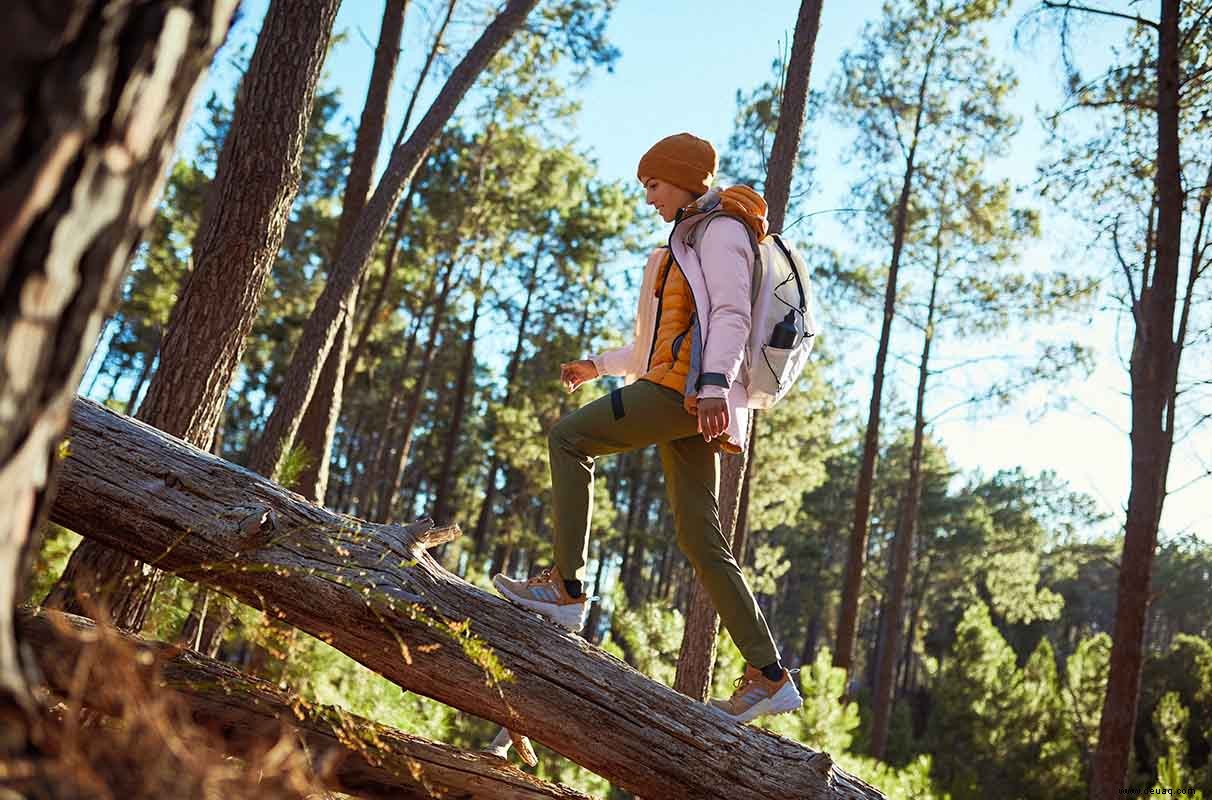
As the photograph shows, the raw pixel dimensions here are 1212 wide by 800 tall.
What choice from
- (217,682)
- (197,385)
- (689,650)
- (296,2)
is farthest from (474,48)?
(217,682)

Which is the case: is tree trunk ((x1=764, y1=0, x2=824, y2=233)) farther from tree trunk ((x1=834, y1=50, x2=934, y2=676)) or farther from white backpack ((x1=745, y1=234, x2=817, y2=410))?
tree trunk ((x1=834, y1=50, x2=934, y2=676))

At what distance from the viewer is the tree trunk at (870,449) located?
Answer: 14.0m

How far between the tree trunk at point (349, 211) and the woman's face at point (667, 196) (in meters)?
4.39

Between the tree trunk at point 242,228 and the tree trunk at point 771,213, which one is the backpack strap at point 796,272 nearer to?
the tree trunk at point 242,228

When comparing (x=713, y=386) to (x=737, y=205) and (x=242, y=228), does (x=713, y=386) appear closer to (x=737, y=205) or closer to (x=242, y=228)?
(x=737, y=205)

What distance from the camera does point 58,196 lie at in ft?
3.26

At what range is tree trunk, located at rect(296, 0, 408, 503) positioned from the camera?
7.78 m

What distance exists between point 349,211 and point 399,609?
20.5 feet

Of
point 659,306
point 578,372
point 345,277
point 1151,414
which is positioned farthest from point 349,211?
point 1151,414

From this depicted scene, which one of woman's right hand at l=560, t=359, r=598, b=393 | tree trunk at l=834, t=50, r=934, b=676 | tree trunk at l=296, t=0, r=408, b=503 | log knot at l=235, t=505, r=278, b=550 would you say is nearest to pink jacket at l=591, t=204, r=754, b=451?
woman's right hand at l=560, t=359, r=598, b=393

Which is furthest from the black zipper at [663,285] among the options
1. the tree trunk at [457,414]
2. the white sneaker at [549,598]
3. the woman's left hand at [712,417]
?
the tree trunk at [457,414]

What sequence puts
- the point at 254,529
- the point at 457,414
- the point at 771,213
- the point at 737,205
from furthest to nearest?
the point at 457,414 → the point at 771,213 → the point at 737,205 → the point at 254,529

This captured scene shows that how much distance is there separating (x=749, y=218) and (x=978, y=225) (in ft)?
43.5

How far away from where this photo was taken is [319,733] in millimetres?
2781
